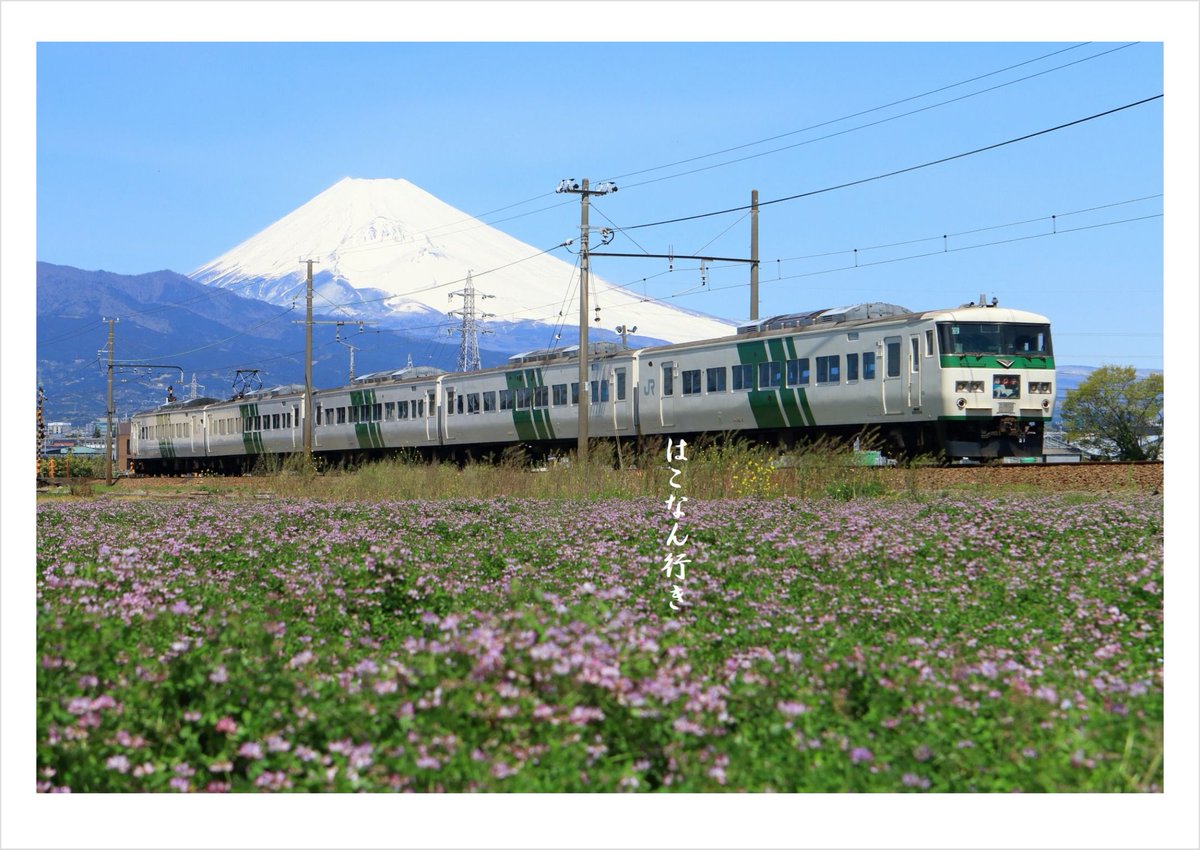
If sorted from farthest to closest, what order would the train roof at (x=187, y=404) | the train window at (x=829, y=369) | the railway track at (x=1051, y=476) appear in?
the train roof at (x=187, y=404), the train window at (x=829, y=369), the railway track at (x=1051, y=476)

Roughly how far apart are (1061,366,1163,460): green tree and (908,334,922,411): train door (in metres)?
54.0

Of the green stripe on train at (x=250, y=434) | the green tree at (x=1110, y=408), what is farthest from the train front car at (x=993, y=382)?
the green tree at (x=1110, y=408)

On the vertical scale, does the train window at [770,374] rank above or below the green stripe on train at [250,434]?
above

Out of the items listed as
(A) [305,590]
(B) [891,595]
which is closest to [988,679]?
(B) [891,595]

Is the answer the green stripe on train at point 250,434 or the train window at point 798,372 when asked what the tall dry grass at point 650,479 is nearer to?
the train window at point 798,372

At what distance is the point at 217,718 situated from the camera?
6.21 metres

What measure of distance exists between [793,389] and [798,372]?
1.26 ft

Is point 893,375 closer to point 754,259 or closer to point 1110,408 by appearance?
point 754,259

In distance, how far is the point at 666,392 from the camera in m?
33.5

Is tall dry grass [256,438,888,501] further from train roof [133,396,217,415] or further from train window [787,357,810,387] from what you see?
train roof [133,396,217,415]

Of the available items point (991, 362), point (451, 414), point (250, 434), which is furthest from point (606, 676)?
point (250, 434)

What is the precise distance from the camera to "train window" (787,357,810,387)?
94.7ft

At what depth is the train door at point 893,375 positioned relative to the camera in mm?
26641

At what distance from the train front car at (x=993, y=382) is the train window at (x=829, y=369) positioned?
2.59m
